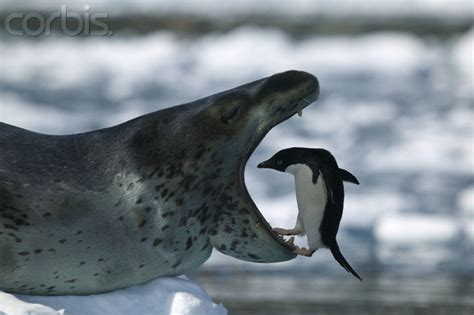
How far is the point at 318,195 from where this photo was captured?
411 cm

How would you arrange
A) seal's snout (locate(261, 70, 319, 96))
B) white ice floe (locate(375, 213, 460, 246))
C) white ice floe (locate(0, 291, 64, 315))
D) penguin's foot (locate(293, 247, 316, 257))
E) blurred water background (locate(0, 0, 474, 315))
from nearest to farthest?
1. white ice floe (locate(0, 291, 64, 315))
2. penguin's foot (locate(293, 247, 316, 257))
3. seal's snout (locate(261, 70, 319, 96))
4. blurred water background (locate(0, 0, 474, 315))
5. white ice floe (locate(375, 213, 460, 246))

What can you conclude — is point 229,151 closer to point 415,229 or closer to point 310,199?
point 310,199

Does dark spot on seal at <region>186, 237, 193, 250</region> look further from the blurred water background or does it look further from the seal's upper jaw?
the blurred water background

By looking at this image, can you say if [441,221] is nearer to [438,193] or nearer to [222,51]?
[438,193]

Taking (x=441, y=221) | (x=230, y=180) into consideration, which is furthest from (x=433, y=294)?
(x=230, y=180)

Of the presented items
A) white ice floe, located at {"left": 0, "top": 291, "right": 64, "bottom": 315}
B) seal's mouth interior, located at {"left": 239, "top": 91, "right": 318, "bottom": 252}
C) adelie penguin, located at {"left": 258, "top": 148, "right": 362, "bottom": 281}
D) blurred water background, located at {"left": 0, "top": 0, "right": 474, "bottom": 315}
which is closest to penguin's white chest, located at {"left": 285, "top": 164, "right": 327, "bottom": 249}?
adelie penguin, located at {"left": 258, "top": 148, "right": 362, "bottom": 281}

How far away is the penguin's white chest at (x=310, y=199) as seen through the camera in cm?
411

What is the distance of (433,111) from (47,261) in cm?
1102

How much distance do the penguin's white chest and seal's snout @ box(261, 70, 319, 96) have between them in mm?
266

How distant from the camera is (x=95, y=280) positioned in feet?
13.4

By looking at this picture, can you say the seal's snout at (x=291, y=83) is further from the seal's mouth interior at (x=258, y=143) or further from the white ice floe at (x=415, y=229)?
the white ice floe at (x=415, y=229)

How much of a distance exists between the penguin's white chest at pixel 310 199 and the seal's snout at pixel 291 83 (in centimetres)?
27

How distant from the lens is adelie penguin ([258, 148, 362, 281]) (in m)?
4.11

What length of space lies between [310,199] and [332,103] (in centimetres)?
1107
